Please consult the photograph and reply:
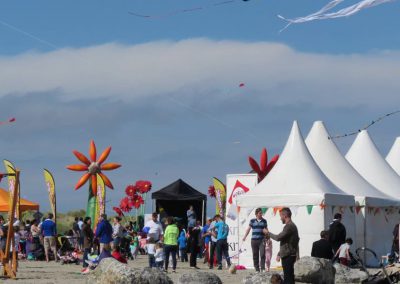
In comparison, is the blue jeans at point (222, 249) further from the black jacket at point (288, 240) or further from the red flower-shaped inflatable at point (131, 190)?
the red flower-shaped inflatable at point (131, 190)

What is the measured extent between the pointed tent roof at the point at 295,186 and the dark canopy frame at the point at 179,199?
36.0ft

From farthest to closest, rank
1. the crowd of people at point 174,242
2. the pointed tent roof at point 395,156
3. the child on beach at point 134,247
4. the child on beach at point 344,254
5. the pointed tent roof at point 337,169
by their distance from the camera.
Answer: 1. the pointed tent roof at point 395,156
2. the child on beach at point 134,247
3. the pointed tent roof at point 337,169
4. the child on beach at point 344,254
5. the crowd of people at point 174,242

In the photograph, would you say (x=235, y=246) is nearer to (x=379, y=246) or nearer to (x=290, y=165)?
(x=290, y=165)

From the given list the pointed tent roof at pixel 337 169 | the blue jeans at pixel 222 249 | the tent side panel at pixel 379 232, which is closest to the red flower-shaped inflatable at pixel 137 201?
the pointed tent roof at pixel 337 169

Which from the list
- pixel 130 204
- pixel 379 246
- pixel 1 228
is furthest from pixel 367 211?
pixel 130 204

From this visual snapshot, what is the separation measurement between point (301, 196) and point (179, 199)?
1264 centimetres

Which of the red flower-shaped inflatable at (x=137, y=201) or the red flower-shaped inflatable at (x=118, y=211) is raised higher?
the red flower-shaped inflatable at (x=137, y=201)

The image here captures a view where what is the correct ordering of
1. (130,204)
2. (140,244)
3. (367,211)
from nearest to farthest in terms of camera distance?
(367,211)
(140,244)
(130,204)

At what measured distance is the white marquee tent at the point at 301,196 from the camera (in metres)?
22.9

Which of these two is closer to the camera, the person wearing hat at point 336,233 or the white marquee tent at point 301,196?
the person wearing hat at point 336,233

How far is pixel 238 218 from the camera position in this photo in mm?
23984

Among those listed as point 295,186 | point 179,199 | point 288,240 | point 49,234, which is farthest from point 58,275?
point 179,199

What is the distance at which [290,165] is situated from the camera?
80.3 ft

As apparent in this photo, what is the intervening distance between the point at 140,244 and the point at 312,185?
34.2 ft
